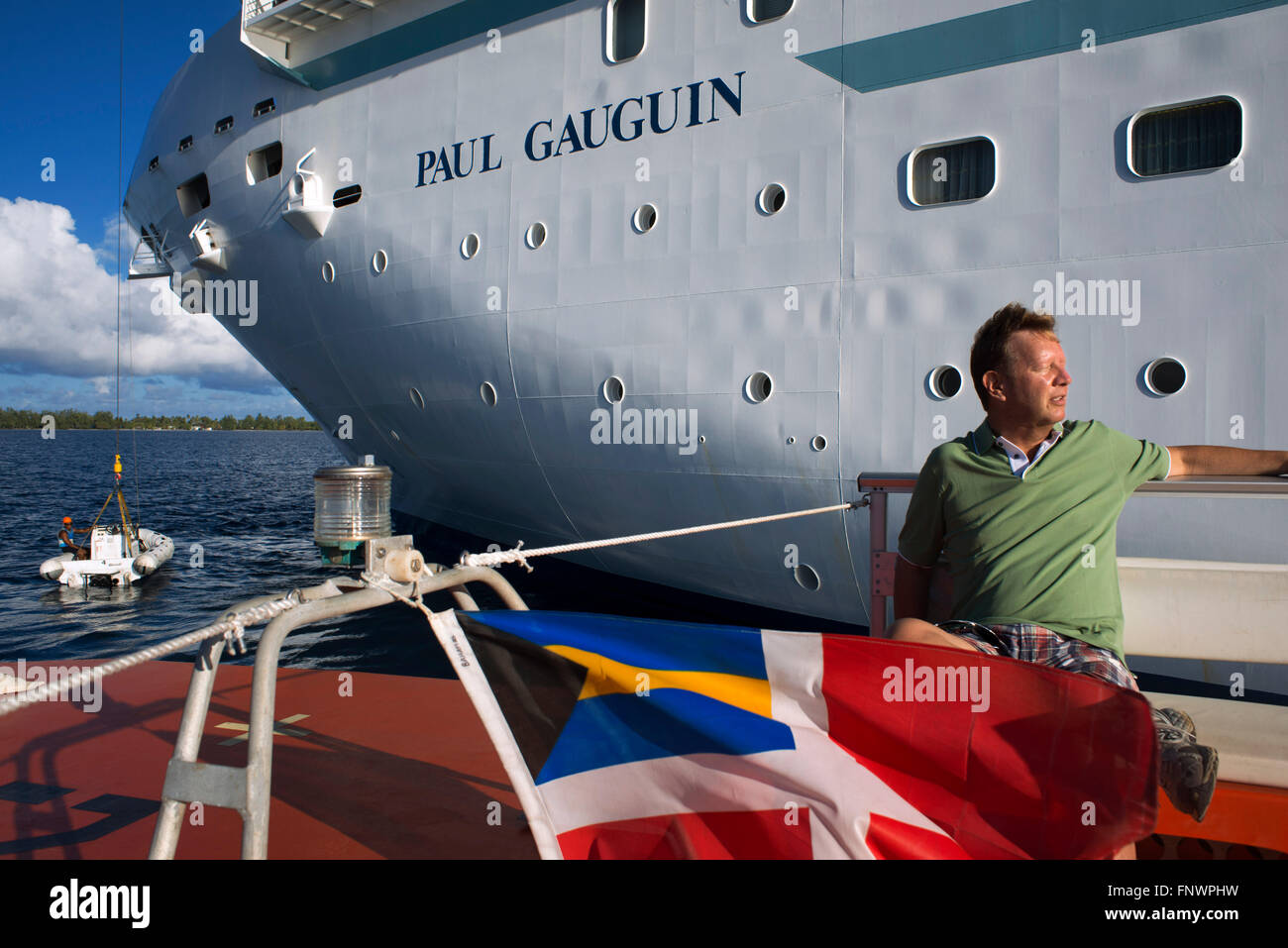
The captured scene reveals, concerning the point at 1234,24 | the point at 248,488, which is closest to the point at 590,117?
the point at 1234,24

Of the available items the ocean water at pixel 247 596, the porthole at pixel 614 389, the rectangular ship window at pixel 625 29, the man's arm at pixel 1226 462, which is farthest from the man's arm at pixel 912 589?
the rectangular ship window at pixel 625 29

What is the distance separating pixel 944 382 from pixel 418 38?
22.5ft

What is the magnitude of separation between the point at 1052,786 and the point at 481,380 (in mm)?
7731

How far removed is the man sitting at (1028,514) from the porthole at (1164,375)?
3834 millimetres

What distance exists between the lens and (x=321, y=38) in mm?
10172

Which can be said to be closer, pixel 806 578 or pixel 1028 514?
pixel 1028 514

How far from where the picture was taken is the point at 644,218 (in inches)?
304

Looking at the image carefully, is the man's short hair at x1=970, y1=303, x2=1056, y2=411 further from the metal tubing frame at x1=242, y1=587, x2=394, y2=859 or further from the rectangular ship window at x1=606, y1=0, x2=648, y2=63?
the rectangular ship window at x1=606, y1=0, x2=648, y2=63
